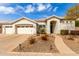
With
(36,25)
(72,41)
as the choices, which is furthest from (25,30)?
(72,41)

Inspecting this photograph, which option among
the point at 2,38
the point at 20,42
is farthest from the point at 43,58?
the point at 2,38

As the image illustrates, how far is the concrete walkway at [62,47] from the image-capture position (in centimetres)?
375

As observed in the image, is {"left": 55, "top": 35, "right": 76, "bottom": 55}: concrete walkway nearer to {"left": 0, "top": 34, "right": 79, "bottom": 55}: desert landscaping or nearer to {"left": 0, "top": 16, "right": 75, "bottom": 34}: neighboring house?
{"left": 0, "top": 34, "right": 79, "bottom": 55}: desert landscaping

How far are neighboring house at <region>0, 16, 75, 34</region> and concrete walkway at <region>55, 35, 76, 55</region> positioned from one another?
0.13 m

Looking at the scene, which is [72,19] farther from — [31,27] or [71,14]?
[31,27]

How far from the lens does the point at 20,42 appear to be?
380 centimetres

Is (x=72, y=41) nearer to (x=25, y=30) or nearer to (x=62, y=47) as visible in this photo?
(x=62, y=47)

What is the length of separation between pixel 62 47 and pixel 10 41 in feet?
2.73

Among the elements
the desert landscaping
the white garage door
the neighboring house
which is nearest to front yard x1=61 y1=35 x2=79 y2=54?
the desert landscaping

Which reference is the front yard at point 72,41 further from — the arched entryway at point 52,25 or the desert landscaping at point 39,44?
the arched entryway at point 52,25

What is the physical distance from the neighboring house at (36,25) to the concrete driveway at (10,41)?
8cm

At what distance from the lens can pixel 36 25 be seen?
12.5 feet

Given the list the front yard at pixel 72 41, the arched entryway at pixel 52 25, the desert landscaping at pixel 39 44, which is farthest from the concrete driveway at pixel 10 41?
the front yard at pixel 72 41

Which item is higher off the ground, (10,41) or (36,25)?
(36,25)
